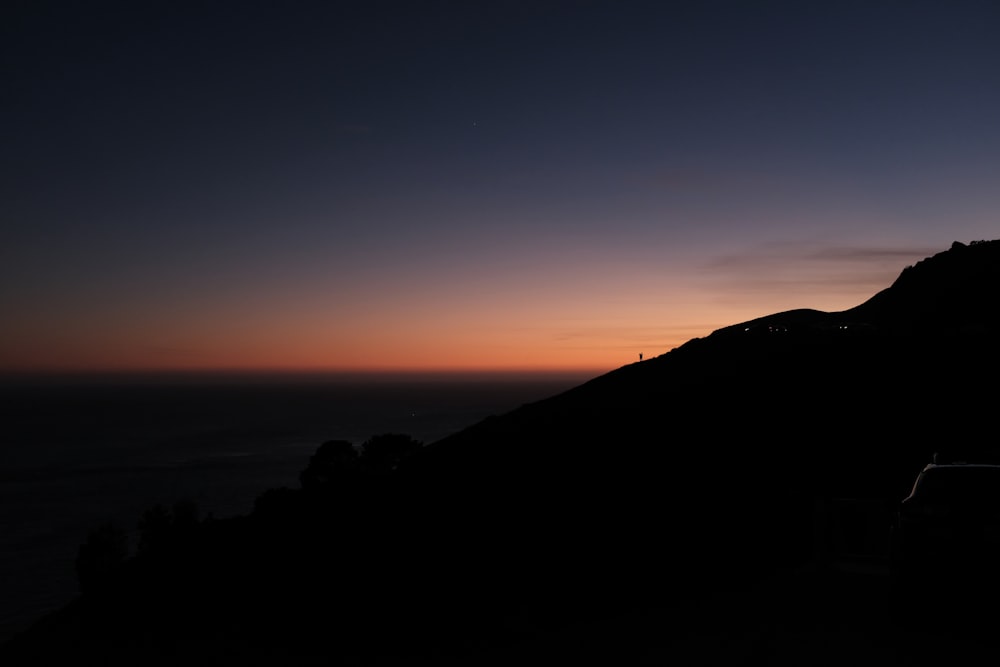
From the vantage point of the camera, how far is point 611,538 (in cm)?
1723

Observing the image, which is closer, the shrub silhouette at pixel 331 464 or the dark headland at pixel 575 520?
the dark headland at pixel 575 520

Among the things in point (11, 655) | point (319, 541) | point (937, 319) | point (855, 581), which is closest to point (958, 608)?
point (855, 581)

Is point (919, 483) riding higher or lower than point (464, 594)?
higher

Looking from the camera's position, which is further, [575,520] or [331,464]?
[331,464]

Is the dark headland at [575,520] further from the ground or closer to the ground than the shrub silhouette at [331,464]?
further from the ground

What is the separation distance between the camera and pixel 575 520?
768 inches

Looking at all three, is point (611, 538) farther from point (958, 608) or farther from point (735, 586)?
point (958, 608)

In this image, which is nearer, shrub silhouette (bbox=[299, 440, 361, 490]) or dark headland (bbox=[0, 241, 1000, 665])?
dark headland (bbox=[0, 241, 1000, 665])

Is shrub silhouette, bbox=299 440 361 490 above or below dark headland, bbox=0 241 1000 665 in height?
below

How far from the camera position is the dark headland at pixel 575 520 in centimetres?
1192

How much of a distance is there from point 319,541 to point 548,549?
886 cm

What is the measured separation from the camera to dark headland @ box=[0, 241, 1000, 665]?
1192 cm

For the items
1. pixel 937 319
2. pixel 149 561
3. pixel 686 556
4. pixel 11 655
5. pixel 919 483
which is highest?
pixel 937 319

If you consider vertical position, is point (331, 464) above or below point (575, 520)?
below
